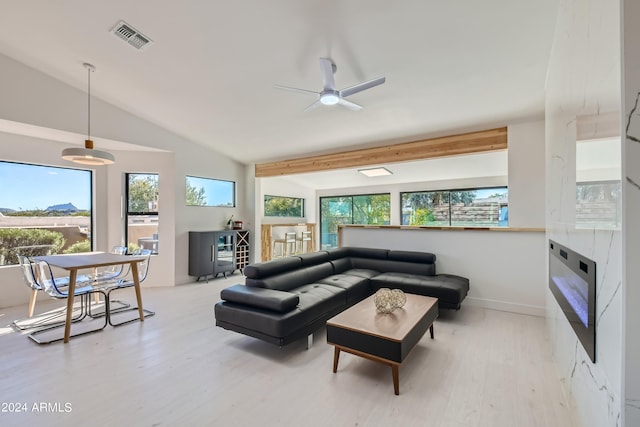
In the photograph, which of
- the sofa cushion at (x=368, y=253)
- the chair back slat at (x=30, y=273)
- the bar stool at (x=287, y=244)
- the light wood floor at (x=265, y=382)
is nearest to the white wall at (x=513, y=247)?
the sofa cushion at (x=368, y=253)

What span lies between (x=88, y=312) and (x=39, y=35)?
11.0ft

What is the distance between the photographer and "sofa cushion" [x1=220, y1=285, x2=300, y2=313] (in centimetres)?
263

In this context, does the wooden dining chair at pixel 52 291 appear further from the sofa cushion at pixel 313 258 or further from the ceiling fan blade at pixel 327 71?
the ceiling fan blade at pixel 327 71

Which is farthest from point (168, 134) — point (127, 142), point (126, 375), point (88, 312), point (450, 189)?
point (450, 189)

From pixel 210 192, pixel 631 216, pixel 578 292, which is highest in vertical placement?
pixel 210 192

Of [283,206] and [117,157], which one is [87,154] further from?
[283,206]

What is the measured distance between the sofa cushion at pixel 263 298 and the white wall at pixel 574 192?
209 cm

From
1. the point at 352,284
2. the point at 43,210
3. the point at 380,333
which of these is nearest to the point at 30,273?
the point at 43,210

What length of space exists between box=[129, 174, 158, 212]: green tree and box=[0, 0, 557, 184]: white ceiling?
125cm

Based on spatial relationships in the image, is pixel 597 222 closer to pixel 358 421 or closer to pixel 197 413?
pixel 358 421

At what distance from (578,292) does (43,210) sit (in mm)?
6635

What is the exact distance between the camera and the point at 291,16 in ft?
8.31

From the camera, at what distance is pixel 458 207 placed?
6945 millimetres

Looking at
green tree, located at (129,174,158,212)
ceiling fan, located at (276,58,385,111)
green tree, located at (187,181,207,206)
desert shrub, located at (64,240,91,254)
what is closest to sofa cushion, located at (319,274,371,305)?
ceiling fan, located at (276,58,385,111)
